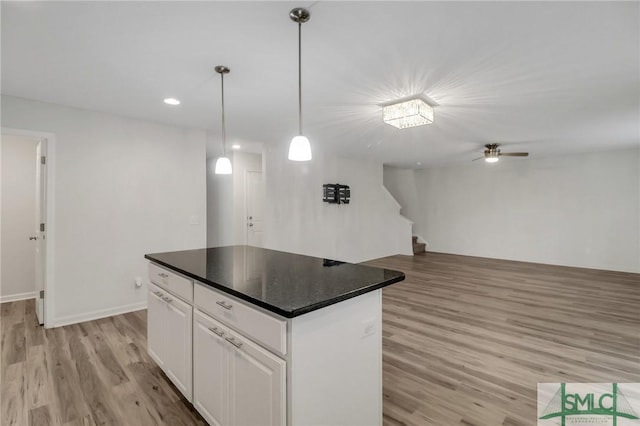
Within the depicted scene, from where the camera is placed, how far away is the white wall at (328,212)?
5422 mm

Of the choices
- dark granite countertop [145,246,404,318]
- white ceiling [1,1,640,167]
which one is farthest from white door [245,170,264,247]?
dark granite countertop [145,246,404,318]

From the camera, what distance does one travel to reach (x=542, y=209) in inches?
269

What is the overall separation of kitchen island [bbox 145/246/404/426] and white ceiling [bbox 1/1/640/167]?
5.10 feet

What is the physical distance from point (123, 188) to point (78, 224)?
609 mm

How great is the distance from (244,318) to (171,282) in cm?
96

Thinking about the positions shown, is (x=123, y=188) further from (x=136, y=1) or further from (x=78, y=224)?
(x=136, y=1)

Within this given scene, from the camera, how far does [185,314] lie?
1.92 m

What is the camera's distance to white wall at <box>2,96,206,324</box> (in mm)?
3260

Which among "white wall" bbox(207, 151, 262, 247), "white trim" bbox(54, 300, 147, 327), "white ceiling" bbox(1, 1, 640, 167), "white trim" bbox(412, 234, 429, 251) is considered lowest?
"white trim" bbox(54, 300, 147, 327)

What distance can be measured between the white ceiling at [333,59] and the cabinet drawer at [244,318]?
1.65 m

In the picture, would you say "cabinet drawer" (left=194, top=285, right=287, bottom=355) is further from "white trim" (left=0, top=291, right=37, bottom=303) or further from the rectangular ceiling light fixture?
"white trim" (left=0, top=291, right=37, bottom=303)

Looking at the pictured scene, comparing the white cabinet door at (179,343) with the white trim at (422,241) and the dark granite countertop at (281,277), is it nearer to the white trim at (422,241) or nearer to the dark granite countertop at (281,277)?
the dark granite countertop at (281,277)

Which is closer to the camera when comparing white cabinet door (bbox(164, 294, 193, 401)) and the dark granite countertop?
the dark granite countertop
